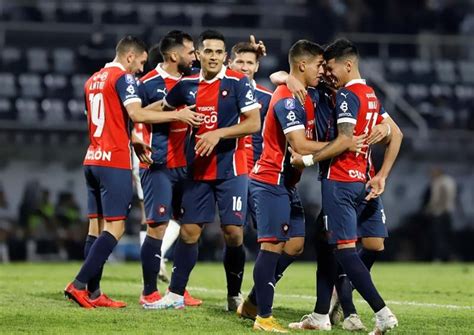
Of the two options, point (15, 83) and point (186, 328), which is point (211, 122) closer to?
point (186, 328)

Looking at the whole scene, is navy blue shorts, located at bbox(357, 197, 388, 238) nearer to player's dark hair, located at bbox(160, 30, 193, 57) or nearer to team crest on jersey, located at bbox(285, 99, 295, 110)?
team crest on jersey, located at bbox(285, 99, 295, 110)

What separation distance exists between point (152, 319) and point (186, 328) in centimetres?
62

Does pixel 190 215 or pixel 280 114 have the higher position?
pixel 280 114

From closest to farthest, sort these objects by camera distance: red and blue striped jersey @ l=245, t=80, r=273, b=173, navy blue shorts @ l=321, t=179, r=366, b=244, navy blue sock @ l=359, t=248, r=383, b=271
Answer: navy blue shorts @ l=321, t=179, r=366, b=244
navy blue sock @ l=359, t=248, r=383, b=271
red and blue striped jersey @ l=245, t=80, r=273, b=173

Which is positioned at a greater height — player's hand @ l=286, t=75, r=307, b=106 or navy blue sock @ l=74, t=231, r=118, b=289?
player's hand @ l=286, t=75, r=307, b=106

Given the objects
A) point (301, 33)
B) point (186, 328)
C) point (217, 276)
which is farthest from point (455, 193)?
point (186, 328)

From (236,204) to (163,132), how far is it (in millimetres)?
1051

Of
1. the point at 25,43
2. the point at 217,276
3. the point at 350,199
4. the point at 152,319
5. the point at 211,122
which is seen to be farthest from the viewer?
the point at 25,43

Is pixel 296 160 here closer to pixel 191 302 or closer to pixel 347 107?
pixel 347 107

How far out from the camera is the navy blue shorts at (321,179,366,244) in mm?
8789

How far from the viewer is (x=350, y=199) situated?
8.88 metres

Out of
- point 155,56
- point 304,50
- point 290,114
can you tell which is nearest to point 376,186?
point 290,114

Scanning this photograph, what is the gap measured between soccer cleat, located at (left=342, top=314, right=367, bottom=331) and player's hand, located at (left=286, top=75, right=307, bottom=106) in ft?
5.74

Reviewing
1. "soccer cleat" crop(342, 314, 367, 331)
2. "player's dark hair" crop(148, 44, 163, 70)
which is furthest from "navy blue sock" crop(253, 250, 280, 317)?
"player's dark hair" crop(148, 44, 163, 70)
